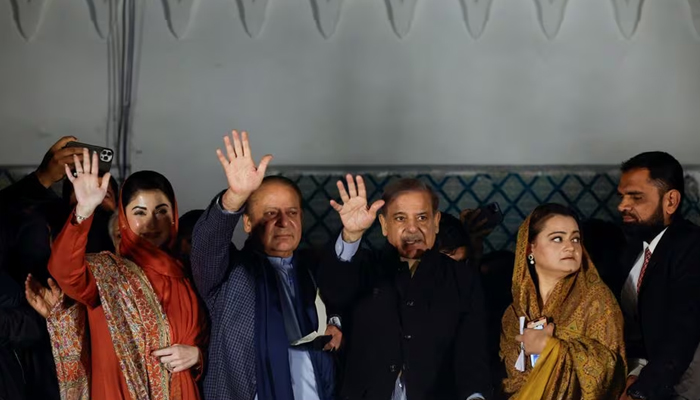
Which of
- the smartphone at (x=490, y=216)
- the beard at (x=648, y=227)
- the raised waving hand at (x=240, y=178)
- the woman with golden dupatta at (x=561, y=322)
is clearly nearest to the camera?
the raised waving hand at (x=240, y=178)

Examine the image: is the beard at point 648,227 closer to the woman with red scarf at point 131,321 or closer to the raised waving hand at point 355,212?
the raised waving hand at point 355,212

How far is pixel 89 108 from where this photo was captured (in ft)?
16.0

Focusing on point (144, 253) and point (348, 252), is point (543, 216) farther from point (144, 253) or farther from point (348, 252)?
point (144, 253)

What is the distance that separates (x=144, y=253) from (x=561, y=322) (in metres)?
1.19

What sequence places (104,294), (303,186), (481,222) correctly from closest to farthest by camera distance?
(104,294), (481,222), (303,186)

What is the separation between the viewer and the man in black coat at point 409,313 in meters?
3.71

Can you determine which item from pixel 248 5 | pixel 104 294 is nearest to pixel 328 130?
pixel 248 5

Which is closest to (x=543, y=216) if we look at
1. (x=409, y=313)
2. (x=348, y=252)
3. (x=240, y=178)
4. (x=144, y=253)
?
(x=409, y=313)

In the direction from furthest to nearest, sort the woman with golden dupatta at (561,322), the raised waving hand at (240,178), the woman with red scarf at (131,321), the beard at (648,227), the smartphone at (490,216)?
1. the smartphone at (490,216)
2. the beard at (648,227)
3. the woman with golden dupatta at (561,322)
4. the woman with red scarf at (131,321)
5. the raised waving hand at (240,178)

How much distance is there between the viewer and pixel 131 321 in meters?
3.64

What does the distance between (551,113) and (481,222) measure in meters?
0.79

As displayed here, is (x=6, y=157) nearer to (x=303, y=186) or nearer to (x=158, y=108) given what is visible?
(x=158, y=108)

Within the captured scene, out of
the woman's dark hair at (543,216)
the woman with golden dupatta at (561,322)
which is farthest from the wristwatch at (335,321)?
the woman's dark hair at (543,216)

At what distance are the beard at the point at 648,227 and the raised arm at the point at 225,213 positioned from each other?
121 cm
